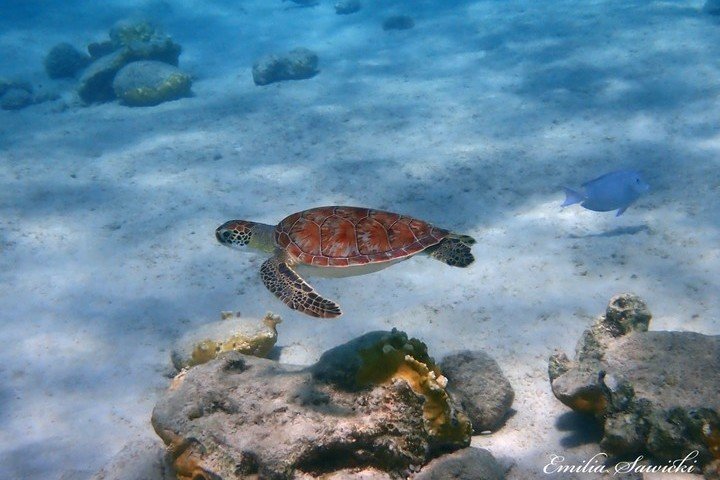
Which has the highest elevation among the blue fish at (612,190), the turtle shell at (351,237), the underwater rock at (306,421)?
the turtle shell at (351,237)

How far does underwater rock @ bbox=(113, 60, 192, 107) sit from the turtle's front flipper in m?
9.84

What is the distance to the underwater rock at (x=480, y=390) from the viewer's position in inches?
136

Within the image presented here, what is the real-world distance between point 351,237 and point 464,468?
1976 millimetres

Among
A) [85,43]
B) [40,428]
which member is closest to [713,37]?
[40,428]

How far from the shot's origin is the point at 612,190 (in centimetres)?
514

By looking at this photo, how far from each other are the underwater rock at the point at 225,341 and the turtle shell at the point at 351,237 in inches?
33.5

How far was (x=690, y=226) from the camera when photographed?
18.0 ft

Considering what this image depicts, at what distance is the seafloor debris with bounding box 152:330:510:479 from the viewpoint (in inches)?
107

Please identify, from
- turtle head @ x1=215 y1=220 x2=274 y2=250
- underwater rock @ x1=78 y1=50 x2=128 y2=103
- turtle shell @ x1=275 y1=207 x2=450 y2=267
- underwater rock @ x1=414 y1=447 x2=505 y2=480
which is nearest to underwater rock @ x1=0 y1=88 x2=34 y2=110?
underwater rock @ x1=78 y1=50 x2=128 y2=103

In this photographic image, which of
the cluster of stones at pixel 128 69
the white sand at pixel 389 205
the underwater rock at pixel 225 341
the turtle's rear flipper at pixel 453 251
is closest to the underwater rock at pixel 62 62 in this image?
the cluster of stones at pixel 128 69

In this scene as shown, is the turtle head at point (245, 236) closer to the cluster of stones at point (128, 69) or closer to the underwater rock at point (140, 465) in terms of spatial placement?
the underwater rock at point (140, 465)

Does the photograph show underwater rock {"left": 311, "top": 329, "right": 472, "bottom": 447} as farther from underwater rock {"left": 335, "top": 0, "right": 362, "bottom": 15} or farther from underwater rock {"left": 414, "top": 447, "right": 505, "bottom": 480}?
underwater rock {"left": 335, "top": 0, "right": 362, "bottom": 15}

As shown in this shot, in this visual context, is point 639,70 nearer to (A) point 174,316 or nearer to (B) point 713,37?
(B) point 713,37

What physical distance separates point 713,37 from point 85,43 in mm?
20673
